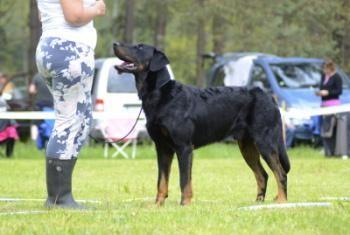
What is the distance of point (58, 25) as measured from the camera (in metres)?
6.97

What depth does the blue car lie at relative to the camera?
739 inches

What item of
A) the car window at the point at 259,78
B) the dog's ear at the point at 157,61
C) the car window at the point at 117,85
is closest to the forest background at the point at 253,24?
the car window at the point at 259,78

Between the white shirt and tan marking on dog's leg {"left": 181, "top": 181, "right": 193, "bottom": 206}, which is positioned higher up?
the white shirt

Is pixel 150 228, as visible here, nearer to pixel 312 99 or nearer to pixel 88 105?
pixel 88 105

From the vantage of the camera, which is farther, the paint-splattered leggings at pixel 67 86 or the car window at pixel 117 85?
the car window at pixel 117 85

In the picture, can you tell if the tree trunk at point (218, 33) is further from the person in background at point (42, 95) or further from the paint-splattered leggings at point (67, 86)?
the paint-splattered leggings at point (67, 86)

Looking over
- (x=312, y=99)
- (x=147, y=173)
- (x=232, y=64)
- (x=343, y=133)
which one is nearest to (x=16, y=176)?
(x=147, y=173)

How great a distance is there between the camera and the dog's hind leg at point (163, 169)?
7.90m

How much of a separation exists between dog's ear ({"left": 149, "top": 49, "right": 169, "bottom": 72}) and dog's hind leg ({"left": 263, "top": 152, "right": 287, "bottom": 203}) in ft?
4.69

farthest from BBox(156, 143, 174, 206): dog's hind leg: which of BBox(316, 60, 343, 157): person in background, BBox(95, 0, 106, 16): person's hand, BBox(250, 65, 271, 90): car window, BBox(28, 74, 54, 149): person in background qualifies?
BBox(250, 65, 271, 90): car window

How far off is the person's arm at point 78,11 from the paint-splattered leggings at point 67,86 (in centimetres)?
21

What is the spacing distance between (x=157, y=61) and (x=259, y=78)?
12.3 metres

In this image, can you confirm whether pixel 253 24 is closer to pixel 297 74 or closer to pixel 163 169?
pixel 297 74

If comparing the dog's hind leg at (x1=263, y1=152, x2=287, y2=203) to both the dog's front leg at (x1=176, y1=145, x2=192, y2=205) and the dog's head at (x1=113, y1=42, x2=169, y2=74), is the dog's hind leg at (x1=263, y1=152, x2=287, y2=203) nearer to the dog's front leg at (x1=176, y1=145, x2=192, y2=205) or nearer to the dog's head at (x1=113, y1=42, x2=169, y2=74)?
the dog's front leg at (x1=176, y1=145, x2=192, y2=205)
